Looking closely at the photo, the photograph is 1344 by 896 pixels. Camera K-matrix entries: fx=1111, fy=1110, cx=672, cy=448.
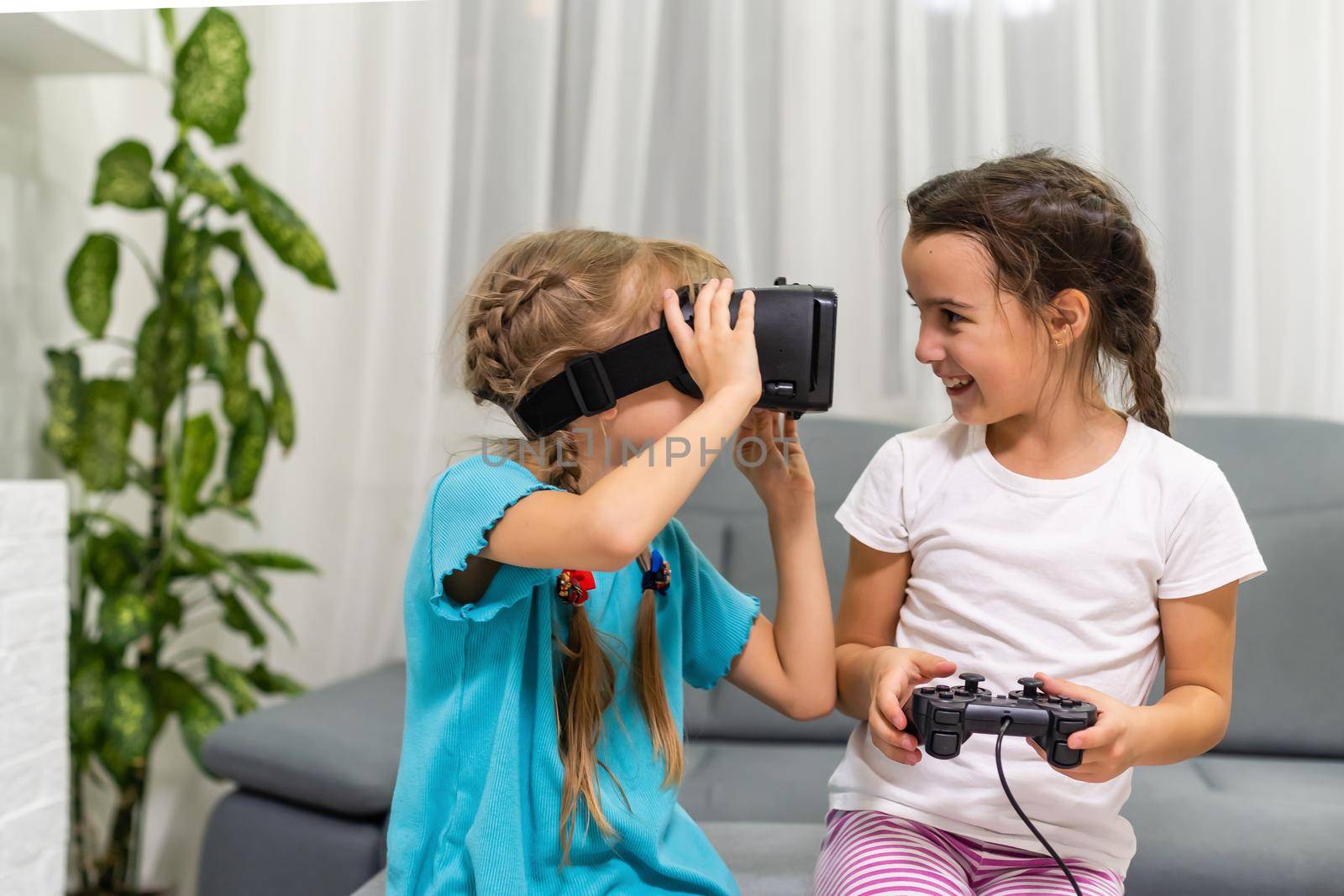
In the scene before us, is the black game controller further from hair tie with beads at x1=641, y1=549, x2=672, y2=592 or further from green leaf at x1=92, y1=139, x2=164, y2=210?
green leaf at x1=92, y1=139, x2=164, y2=210

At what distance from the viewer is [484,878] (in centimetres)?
85

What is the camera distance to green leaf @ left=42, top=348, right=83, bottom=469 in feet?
5.97

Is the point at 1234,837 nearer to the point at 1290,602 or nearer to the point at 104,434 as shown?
the point at 1290,602

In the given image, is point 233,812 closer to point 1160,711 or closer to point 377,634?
point 377,634

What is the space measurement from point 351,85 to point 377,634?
1.08 m

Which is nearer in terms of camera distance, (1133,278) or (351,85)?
(1133,278)

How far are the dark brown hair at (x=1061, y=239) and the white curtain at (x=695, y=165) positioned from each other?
36.0 inches

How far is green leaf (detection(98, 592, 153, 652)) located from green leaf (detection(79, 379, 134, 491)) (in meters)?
0.21

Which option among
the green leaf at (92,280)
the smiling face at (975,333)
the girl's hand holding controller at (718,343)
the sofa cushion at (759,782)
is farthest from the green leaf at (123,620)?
the smiling face at (975,333)

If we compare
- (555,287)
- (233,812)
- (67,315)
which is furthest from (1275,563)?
(67,315)

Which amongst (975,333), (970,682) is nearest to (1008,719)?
(970,682)

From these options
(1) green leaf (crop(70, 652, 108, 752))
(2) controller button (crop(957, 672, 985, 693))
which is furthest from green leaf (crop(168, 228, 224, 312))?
(2) controller button (crop(957, 672, 985, 693))

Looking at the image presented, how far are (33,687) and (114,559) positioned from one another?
426 millimetres

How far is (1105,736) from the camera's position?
768 mm
